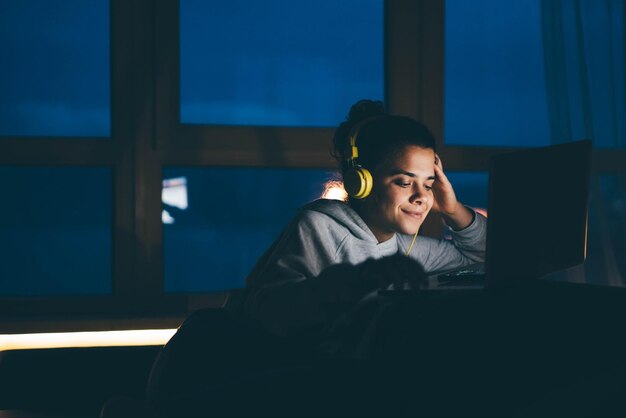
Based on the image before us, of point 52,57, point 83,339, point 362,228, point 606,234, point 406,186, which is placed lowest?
point 83,339

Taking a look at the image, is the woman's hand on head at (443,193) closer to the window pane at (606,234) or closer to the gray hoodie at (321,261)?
the gray hoodie at (321,261)

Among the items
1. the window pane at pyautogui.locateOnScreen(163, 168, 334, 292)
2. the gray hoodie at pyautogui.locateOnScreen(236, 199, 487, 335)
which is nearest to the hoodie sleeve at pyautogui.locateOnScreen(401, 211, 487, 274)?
the gray hoodie at pyautogui.locateOnScreen(236, 199, 487, 335)

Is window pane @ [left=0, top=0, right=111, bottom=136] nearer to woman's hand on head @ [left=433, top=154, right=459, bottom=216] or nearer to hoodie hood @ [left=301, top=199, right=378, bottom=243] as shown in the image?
hoodie hood @ [left=301, top=199, right=378, bottom=243]

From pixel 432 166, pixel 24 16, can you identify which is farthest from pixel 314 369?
pixel 24 16

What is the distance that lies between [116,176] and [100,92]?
0.32 metres

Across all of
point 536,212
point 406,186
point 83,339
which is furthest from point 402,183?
point 83,339

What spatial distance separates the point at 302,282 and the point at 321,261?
144mm

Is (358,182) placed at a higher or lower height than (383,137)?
lower

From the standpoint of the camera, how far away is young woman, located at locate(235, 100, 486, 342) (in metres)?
1.30

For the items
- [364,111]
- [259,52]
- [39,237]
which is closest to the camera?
[364,111]

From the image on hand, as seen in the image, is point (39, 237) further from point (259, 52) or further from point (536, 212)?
point (536, 212)

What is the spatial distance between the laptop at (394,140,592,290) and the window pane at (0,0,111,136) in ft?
5.14

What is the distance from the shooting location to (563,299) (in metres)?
0.95

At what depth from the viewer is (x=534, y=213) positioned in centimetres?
105
